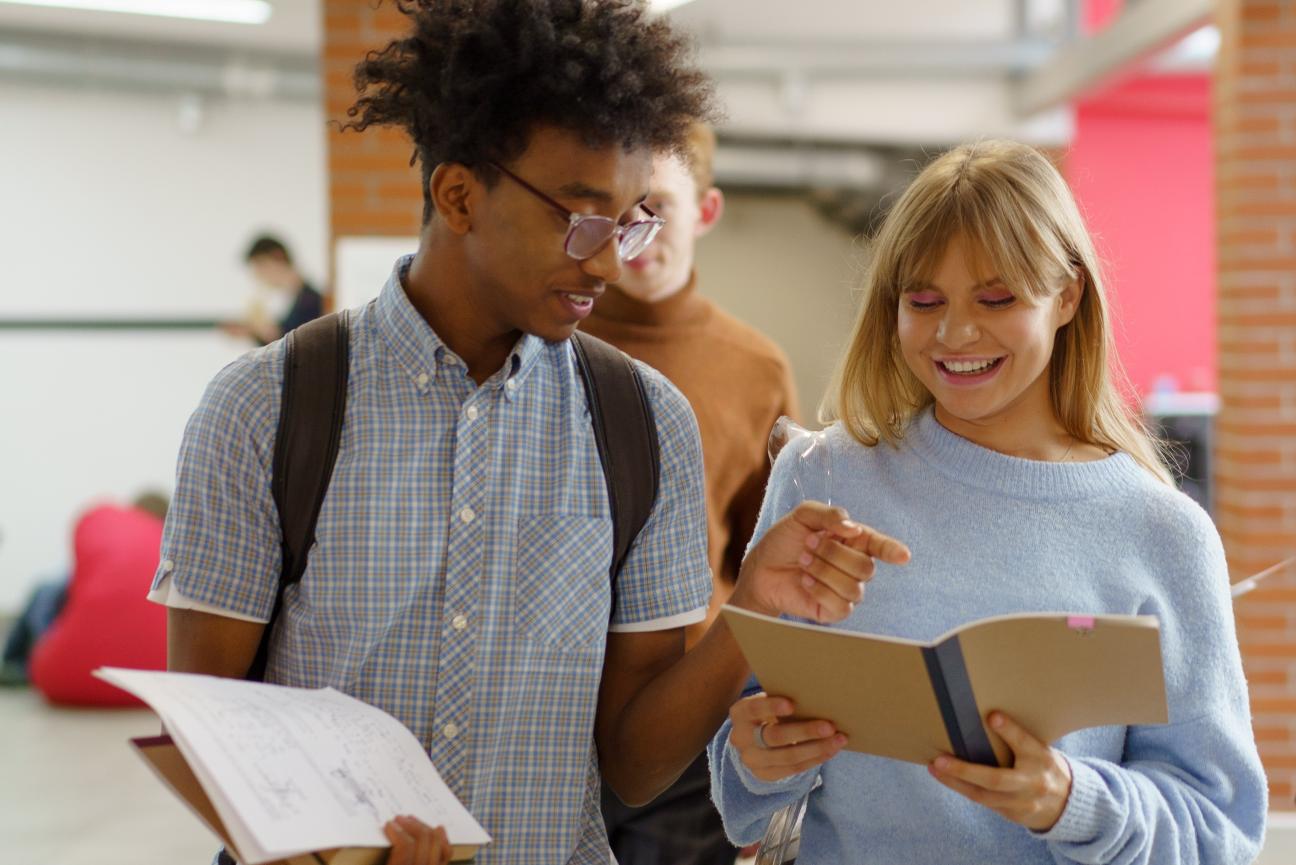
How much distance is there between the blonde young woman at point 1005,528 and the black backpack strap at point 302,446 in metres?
0.52

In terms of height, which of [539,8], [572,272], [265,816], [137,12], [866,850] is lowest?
[866,850]

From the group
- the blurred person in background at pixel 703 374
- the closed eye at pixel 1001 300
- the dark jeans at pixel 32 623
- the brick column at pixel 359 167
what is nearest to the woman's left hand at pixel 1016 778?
the closed eye at pixel 1001 300

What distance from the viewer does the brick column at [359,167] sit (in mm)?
4633

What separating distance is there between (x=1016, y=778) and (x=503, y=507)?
613mm

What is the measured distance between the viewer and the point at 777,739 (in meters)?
1.46

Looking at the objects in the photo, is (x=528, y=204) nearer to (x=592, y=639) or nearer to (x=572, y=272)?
(x=572, y=272)

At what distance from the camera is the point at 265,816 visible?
3.85 ft

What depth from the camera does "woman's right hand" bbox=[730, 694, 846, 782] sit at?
1.45 m

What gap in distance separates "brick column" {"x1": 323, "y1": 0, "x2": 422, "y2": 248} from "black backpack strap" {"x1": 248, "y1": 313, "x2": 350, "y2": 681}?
3.17 metres

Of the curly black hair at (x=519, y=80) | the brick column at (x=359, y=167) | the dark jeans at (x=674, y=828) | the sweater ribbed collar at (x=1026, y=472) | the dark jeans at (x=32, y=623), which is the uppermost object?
the brick column at (x=359, y=167)

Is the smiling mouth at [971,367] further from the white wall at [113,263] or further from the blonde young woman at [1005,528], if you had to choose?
the white wall at [113,263]

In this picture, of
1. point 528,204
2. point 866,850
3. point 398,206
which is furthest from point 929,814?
point 398,206

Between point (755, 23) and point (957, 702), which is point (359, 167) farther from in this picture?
point (755, 23)

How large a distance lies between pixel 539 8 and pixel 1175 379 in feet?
29.7
